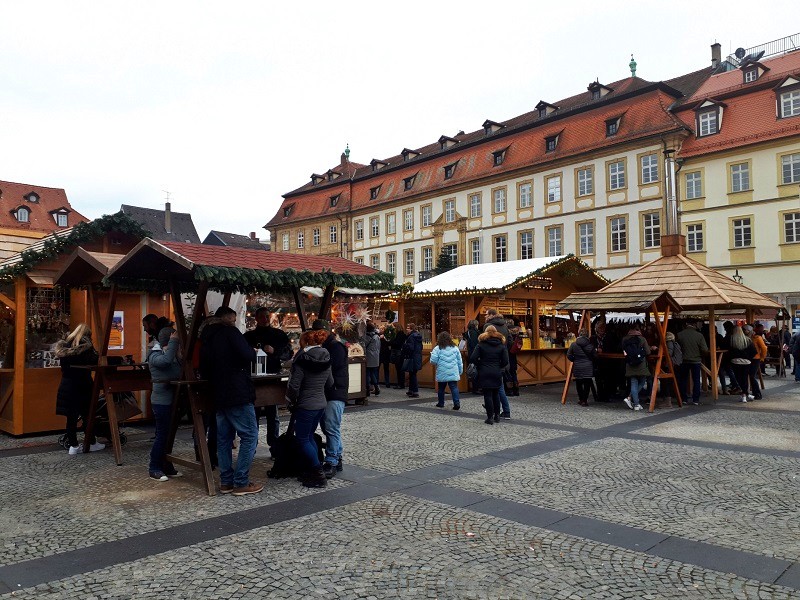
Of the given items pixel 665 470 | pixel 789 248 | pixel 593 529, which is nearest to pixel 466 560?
pixel 593 529

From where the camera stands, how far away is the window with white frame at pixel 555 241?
128ft

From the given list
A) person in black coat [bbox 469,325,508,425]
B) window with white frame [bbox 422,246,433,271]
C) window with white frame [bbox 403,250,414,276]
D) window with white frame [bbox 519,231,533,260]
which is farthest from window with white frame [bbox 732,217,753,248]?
person in black coat [bbox 469,325,508,425]

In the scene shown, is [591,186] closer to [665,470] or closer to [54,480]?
[665,470]

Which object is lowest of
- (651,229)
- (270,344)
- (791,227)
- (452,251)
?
(270,344)

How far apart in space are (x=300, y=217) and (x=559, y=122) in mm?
27014

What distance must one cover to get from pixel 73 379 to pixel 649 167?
108 ft

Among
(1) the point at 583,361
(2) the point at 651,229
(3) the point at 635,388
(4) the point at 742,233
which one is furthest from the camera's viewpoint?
(2) the point at 651,229

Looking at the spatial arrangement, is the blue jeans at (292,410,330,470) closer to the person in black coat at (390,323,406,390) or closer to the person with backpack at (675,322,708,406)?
the person with backpack at (675,322,708,406)

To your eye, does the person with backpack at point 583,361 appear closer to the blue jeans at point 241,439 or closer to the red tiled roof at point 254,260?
the red tiled roof at point 254,260

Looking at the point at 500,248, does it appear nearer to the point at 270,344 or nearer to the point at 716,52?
the point at 716,52

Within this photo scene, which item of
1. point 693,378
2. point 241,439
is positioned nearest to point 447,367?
point 693,378

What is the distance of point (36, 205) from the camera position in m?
53.0

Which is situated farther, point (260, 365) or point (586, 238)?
point (586, 238)

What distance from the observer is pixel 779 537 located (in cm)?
488
